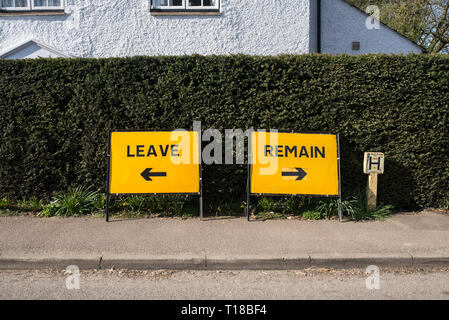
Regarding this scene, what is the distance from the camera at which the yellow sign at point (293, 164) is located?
19.1 ft

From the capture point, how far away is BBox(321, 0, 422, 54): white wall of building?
441 inches

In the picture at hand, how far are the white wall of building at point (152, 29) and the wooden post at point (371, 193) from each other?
4.20m

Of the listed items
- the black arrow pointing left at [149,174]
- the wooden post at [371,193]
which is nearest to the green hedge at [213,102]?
the wooden post at [371,193]

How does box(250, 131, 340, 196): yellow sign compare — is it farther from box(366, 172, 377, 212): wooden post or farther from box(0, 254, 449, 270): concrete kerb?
box(0, 254, 449, 270): concrete kerb

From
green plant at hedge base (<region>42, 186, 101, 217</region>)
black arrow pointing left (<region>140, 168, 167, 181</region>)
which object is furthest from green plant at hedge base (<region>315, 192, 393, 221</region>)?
green plant at hedge base (<region>42, 186, 101, 217</region>)

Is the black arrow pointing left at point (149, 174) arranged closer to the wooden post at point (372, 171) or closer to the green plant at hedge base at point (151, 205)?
the green plant at hedge base at point (151, 205)

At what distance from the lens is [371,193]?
19.6ft

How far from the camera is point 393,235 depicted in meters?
5.08

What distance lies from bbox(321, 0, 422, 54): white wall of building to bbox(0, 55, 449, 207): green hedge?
5.68 meters

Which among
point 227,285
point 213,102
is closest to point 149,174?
point 213,102

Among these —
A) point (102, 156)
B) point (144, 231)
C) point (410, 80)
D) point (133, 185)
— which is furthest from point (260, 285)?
point (410, 80)

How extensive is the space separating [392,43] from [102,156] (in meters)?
10.1

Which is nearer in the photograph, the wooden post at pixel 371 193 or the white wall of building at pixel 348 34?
the wooden post at pixel 371 193
